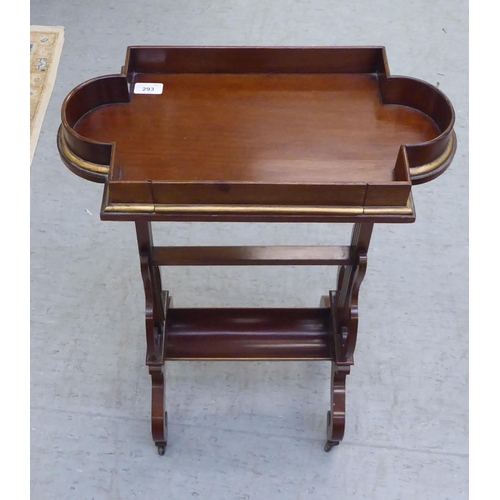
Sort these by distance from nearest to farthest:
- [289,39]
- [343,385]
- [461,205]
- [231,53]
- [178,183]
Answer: [178,183] < [231,53] < [343,385] < [461,205] < [289,39]

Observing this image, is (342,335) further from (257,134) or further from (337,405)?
(257,134)

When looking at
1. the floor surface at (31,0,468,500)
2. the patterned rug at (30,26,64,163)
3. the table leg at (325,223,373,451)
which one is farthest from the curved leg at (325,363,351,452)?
the patterned rug at (30,26,64,163)

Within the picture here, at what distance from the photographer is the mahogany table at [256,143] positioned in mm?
1477

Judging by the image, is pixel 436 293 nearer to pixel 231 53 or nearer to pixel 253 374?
pixel 253 374

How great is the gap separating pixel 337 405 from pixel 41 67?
7.29 ft

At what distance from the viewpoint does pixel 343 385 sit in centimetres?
210

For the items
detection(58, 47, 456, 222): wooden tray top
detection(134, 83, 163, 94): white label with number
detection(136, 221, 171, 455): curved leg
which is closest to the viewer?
detection(58, 47, 456, 222): wooden tray top

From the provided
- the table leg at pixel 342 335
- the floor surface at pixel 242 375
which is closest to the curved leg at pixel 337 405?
the table leg at pixel 342 335

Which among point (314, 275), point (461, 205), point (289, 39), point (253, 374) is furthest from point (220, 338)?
point (289, 39)

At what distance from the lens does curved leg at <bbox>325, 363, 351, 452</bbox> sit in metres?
2.07

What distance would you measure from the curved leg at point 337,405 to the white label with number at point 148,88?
39.1 inches

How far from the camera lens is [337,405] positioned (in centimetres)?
209

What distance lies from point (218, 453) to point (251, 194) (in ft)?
3.47

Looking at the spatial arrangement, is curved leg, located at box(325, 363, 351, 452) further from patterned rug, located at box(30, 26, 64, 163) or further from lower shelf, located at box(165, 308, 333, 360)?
patterned rug, located at box(30, 26, 64, 163)
